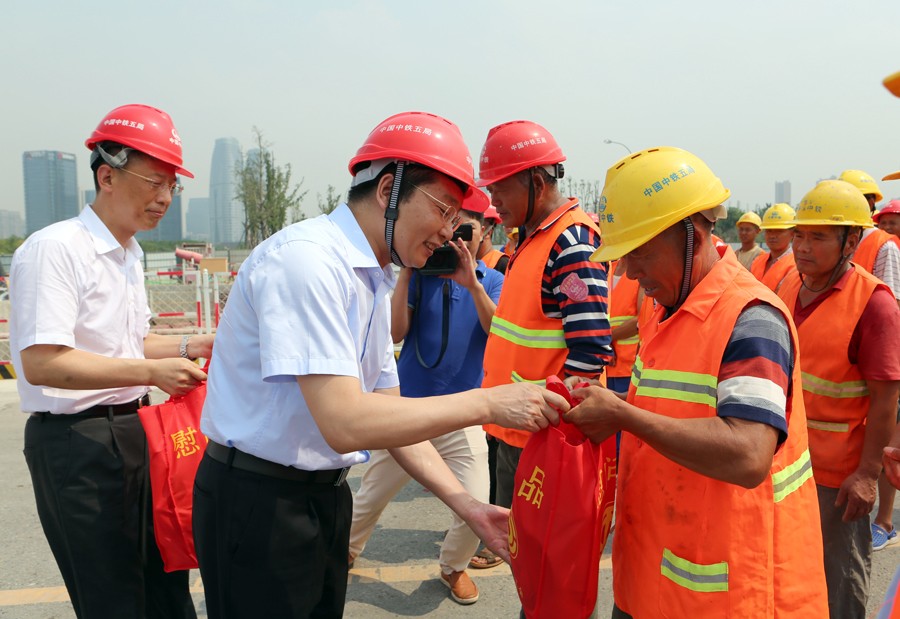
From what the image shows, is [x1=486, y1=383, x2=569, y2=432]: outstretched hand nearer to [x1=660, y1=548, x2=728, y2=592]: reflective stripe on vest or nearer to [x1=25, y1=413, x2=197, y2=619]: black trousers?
[x1=660, y1=548, x2=728, y2=592]: reflective stripe on vest

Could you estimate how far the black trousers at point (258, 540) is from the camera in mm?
1865

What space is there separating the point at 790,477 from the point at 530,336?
144 cm

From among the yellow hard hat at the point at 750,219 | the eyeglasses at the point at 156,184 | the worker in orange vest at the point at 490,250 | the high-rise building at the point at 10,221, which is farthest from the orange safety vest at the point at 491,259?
the high-rise building at the point at 10,221

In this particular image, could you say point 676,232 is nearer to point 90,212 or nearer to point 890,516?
point 90,212

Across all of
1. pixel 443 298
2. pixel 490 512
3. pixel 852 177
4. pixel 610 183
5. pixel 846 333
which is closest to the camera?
pixel 610 183

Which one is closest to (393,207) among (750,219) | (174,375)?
(174,375)

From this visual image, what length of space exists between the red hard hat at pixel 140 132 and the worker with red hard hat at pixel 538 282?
55.3 inches

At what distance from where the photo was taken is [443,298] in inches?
157

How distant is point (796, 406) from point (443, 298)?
96.2 inches

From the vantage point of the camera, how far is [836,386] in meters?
2.84

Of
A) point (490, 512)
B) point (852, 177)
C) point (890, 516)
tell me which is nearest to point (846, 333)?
point (490, 512)

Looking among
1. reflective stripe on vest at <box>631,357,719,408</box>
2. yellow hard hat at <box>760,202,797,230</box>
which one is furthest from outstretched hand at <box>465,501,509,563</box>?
yellow hard hat at <box>760,202,797,230</box>

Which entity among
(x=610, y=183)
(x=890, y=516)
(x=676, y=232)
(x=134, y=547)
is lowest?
(x=890, y=516)

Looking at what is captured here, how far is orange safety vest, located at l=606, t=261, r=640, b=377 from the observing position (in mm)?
4613
